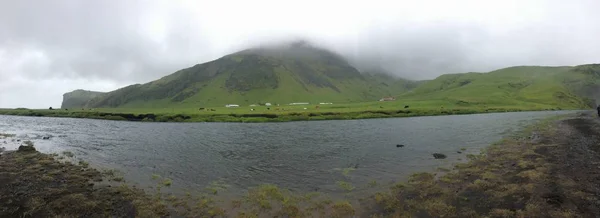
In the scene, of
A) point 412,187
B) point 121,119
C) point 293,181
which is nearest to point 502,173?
point 412,187

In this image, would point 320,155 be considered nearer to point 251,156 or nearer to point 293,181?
point 251,156

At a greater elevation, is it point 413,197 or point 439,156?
point 439,156

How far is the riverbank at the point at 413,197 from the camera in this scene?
18250 mm

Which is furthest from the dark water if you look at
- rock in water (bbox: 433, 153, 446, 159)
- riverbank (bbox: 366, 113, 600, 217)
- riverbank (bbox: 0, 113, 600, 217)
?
riverbank (bbox: 366, 113, 600, 217)

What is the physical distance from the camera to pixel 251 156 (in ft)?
133

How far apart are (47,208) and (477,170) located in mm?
32894

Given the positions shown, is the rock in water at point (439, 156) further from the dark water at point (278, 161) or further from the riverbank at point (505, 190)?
the riverbank at point (505, 190)

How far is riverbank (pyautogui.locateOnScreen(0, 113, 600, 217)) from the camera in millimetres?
18250

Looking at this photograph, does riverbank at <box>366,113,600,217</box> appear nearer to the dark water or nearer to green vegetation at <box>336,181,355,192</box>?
green vegetation at <box>336,181,355,192</box>

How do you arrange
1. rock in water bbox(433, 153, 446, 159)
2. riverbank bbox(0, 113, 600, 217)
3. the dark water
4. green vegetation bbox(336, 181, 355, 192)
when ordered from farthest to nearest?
rock in water bbox(433, 153, 446, 159), the dark water, green vegetation bbox(336, 181, 355, 192), riverbank bbox(0, 113, 600, 217)

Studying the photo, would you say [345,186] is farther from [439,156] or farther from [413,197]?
[439,156]

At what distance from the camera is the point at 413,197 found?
69.2 feet

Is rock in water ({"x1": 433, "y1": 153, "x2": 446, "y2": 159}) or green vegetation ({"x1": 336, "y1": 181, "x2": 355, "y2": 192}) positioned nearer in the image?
green vegetation ({"x1": 336, "y1": 181, "x2": 355, "y2": 192})

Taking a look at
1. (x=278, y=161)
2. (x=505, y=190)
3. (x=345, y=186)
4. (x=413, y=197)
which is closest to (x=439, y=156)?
(x=505, y=190)
